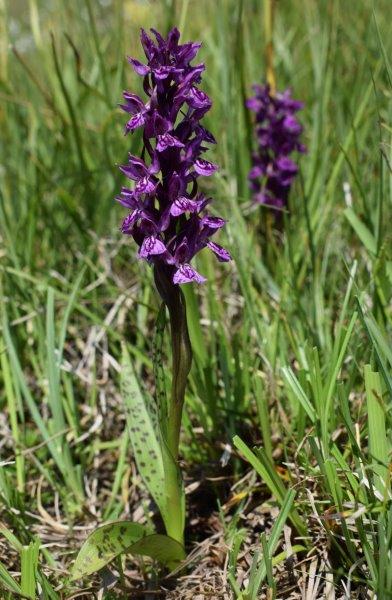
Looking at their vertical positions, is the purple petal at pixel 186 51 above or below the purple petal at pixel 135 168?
above

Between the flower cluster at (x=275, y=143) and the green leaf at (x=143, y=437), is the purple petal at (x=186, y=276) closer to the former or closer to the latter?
the green leaf at (x=143, y=437)

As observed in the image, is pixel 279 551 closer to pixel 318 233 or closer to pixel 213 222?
pixel 213 222

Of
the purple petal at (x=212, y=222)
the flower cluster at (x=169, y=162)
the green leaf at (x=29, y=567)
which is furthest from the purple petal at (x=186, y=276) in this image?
the green leaf at (x=29, y=567)

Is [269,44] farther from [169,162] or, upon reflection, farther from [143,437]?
[143,437]

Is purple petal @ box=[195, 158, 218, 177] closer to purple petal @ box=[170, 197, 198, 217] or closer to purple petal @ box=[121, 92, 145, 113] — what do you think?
A: purple petal @ box=[170, 197, 198, 217]

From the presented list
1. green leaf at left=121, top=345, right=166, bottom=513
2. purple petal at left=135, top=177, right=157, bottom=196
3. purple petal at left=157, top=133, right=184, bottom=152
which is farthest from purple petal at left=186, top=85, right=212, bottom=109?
green leaf at left=121, top=345, right=166, bottom=513
